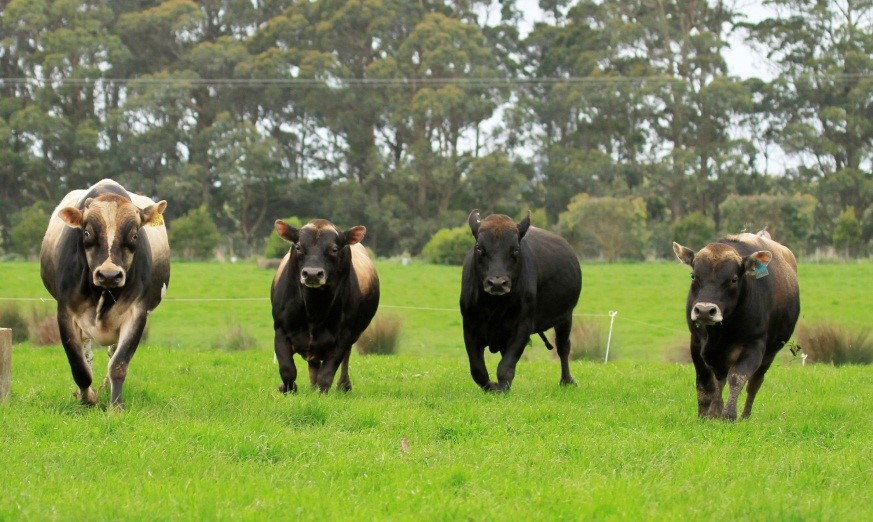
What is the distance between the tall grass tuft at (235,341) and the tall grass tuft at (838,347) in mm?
9730

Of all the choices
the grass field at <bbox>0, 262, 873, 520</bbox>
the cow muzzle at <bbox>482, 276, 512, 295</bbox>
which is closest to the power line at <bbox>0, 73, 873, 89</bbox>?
the grass field at <bbox>0, 262, 873, 520</bbox>

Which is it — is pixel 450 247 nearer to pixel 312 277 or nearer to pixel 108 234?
pixel 312 277

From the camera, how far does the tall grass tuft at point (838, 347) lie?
61.7ft

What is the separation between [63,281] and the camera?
9891 mm

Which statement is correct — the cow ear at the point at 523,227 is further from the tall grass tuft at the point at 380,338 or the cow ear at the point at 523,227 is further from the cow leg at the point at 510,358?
the tall grass tuft at the point at 380,338

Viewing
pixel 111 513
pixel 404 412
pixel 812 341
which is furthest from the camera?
pixel 812 341

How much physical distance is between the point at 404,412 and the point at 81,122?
4990 centimetres

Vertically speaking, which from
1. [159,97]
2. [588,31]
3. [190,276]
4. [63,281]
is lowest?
[190,276]

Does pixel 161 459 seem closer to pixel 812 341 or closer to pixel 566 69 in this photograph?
pixel 812 341

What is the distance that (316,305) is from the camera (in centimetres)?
1138

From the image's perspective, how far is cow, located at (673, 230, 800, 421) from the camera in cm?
975

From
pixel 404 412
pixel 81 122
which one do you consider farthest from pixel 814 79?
pixel 404 412

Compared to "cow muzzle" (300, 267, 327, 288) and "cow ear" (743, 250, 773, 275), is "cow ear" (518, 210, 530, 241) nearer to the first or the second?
"cow muzzle" (300, 267, 327, 288)

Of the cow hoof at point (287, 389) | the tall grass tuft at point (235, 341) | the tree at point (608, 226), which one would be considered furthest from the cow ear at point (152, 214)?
the tree at point (608, 226)
